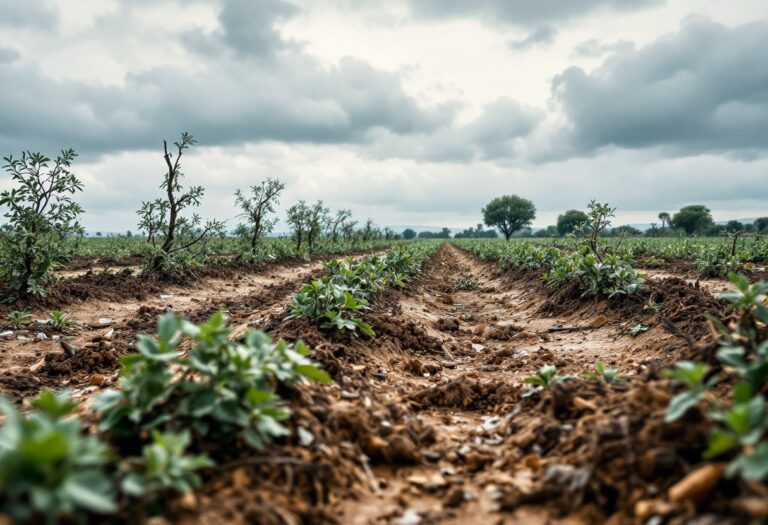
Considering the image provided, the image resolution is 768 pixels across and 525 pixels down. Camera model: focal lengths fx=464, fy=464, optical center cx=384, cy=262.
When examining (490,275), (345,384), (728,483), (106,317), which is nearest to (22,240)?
(106,317)

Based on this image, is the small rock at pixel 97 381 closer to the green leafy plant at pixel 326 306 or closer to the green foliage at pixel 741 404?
the green leafy plant at pixel 326 306

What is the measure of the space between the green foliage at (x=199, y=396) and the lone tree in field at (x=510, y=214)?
4244 inches

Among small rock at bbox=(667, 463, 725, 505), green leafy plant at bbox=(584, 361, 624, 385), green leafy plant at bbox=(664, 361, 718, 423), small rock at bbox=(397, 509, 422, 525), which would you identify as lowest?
small rock at bbox=(397, 509, 422, 525)

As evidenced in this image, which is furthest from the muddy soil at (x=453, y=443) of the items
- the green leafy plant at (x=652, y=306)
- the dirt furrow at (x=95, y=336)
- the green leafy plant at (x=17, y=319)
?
the green leafy plant at (x=17, y=319)

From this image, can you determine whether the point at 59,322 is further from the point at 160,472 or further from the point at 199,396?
the point at 160,472

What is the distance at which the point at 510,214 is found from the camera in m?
107

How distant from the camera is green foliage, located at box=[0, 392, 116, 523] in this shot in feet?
4.92

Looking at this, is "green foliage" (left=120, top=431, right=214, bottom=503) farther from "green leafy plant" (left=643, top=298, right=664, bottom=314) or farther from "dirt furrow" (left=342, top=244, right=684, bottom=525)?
"green leafy plant" (left=643, top=298, right=664, bottom=314)

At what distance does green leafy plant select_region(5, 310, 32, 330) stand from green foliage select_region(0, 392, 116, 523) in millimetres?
7069

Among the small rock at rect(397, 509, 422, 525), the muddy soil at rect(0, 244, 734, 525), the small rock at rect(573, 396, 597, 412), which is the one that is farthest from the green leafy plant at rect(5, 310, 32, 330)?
the small rock at rect(573, 396, 597, 412)

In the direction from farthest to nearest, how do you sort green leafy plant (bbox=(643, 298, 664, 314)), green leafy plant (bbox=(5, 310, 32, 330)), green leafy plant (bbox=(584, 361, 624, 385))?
green leafy plant (bbox=(5, 310, 32, 330)) < green leafy plant (bbox=(643, 298, 664, 314)) < green leafy plant (bbox=(584, 361, 624, 385))

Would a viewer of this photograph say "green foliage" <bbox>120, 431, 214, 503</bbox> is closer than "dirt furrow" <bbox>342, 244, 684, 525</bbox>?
Yes

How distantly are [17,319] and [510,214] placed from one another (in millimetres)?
106784

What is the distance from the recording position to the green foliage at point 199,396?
7.50 feet
